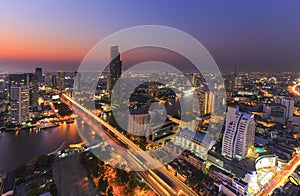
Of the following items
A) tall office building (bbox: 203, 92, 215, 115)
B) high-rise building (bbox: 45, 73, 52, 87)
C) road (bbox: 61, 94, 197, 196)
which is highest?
high-rise building (bbox: 45, 73, 52, 87)

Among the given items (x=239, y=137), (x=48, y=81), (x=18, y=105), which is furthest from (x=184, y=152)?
(x=48, y=81)

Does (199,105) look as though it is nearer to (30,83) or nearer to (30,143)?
(30,143)

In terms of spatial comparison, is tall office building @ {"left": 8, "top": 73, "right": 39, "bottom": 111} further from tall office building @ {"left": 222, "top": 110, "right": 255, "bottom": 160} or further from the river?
tall office building @ {"left": 222, "top": 110, "right": 255, "bottom": 160}

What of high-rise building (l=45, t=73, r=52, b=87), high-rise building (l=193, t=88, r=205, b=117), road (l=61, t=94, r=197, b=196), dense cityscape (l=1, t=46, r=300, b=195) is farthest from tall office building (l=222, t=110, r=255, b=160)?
high-rise building (l=45, t=73, r=52, b=87)

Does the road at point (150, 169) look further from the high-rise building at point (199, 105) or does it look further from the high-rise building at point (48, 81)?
the high-rise building at point (48, 81)

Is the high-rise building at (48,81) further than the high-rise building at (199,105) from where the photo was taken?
Yes

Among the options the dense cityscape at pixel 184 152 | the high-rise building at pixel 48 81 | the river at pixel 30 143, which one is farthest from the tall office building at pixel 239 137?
the high-rise building at pixel 48 81
